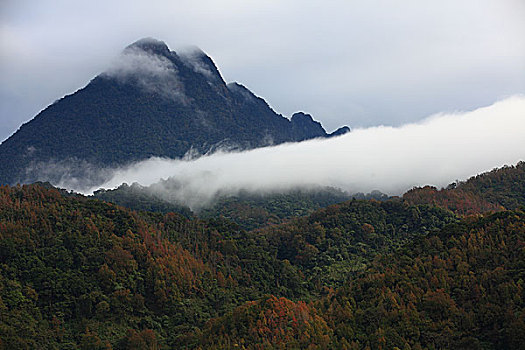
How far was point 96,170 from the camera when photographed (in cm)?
15212

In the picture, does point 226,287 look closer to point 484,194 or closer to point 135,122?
point 484,194

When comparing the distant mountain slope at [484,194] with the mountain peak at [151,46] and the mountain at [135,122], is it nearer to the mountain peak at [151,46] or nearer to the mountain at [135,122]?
the mountain at [135,122]

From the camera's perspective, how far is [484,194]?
9262 cm

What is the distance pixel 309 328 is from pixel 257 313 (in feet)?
19.0

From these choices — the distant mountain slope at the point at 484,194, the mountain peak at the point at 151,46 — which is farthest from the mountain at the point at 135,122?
the distant mountain slope at the point at 484,194

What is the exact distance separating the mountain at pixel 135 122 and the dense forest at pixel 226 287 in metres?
90.0

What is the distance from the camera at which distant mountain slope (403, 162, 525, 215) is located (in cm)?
8681

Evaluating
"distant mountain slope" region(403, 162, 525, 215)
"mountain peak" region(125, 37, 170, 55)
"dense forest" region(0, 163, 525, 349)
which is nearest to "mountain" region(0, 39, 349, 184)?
"mountain peak" region(125, 37, 170, 55)

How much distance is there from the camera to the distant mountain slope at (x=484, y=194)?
86812mm

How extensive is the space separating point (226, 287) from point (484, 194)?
56.7 metres

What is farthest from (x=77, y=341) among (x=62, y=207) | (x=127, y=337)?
(x=62, y=207)

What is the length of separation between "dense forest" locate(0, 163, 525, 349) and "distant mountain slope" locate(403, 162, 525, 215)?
20.5m

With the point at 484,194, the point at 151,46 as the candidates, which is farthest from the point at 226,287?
the point at 151,46

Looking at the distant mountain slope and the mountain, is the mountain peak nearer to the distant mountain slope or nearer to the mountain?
the mountain
